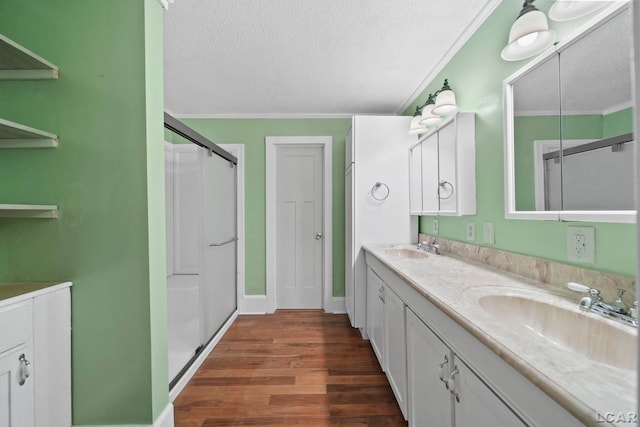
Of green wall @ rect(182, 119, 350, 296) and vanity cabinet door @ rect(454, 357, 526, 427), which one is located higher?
green wall @ rect(182, 119, 350, 296)

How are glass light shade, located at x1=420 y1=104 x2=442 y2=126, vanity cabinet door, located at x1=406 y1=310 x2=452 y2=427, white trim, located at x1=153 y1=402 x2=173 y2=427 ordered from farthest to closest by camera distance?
glass light shade, located at x1=420 y1=104 x2=442 y2=126 < white trim, located at x1=153 y1=402 x2=173 y2=427 < vanity cabinet door, located at x1=406 y1=310 x2=452 y2=427

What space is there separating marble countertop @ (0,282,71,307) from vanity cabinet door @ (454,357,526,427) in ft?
5.34

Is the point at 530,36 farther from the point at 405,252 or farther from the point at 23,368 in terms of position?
the point at 23,368

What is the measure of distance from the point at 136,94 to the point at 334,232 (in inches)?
91.2

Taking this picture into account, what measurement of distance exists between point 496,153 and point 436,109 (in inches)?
21.6

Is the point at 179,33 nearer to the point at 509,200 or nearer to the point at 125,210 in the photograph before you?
the point at 125,210

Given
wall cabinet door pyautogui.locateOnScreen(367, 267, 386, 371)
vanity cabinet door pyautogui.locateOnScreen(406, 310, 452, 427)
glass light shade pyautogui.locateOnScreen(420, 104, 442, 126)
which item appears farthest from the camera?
glass light shade pyautogui.locateOnScreen(420, 104, 442, 126)

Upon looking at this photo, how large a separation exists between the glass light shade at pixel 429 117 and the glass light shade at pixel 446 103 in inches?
4.5

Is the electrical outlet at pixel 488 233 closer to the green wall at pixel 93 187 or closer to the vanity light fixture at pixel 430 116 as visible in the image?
the vanity light fixture at pixel 430 116

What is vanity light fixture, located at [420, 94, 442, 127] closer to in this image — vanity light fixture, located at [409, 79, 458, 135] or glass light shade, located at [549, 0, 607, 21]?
vanity light fixture, located at [409, 79, 458, 135]

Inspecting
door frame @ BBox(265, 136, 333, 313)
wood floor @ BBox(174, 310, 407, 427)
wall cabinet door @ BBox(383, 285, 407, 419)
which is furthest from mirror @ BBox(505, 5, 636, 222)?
door frame @ BBox(265, 136, 333, 313)

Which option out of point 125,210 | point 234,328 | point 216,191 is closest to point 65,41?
point 125,210

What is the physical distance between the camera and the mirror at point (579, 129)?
2.86 ft

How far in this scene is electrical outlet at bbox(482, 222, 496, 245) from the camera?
1569mm
